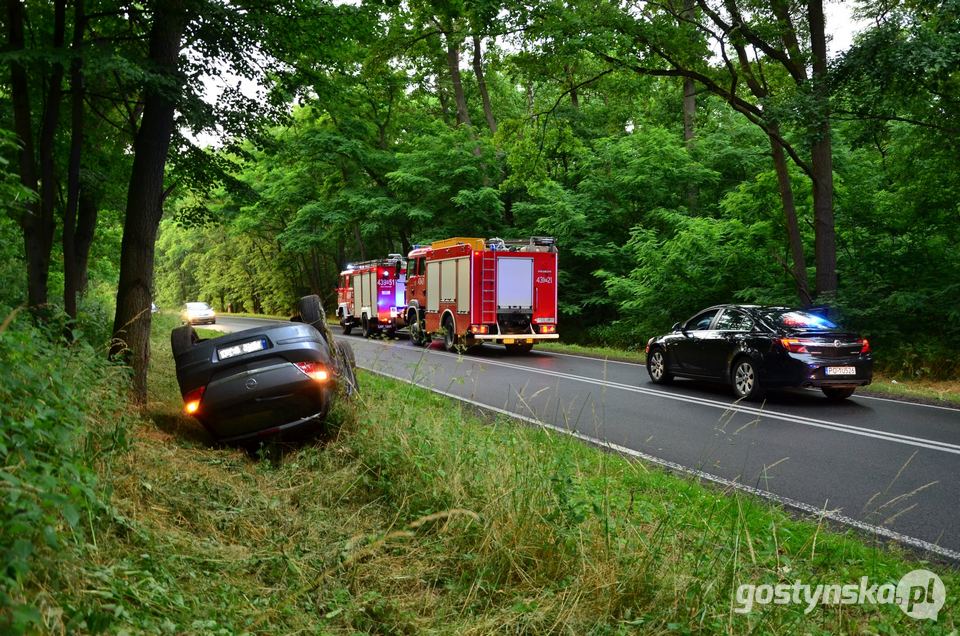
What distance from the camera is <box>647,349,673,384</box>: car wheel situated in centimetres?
1298

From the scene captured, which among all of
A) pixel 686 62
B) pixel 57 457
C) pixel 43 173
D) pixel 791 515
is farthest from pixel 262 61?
pixel 686 62

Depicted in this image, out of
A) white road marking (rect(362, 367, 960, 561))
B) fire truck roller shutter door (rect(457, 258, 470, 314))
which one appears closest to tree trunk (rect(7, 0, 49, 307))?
white road marking (rect(362, 367, 960, 561))

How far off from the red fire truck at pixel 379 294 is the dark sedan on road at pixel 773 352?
1470 centimetres

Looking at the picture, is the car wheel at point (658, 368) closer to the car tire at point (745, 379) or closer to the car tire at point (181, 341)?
the car tire at point (745, 379)

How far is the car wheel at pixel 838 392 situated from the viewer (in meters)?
11.0

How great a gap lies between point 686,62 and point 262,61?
10520 mm

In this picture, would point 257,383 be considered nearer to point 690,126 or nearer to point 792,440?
point 792,440

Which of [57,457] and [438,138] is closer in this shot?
[57,457]

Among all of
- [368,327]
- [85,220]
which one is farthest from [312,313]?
[368,327]

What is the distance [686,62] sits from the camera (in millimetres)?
16391

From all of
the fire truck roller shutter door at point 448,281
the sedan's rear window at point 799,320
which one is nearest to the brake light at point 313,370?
the sedan's rear window at point 799,320

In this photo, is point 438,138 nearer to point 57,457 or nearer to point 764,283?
point 764,283

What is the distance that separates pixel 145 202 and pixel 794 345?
907 cm

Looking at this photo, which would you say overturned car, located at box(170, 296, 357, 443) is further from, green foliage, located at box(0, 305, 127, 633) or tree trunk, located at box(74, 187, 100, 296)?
tree trunk, located at box(74, 187, 100, 296)
